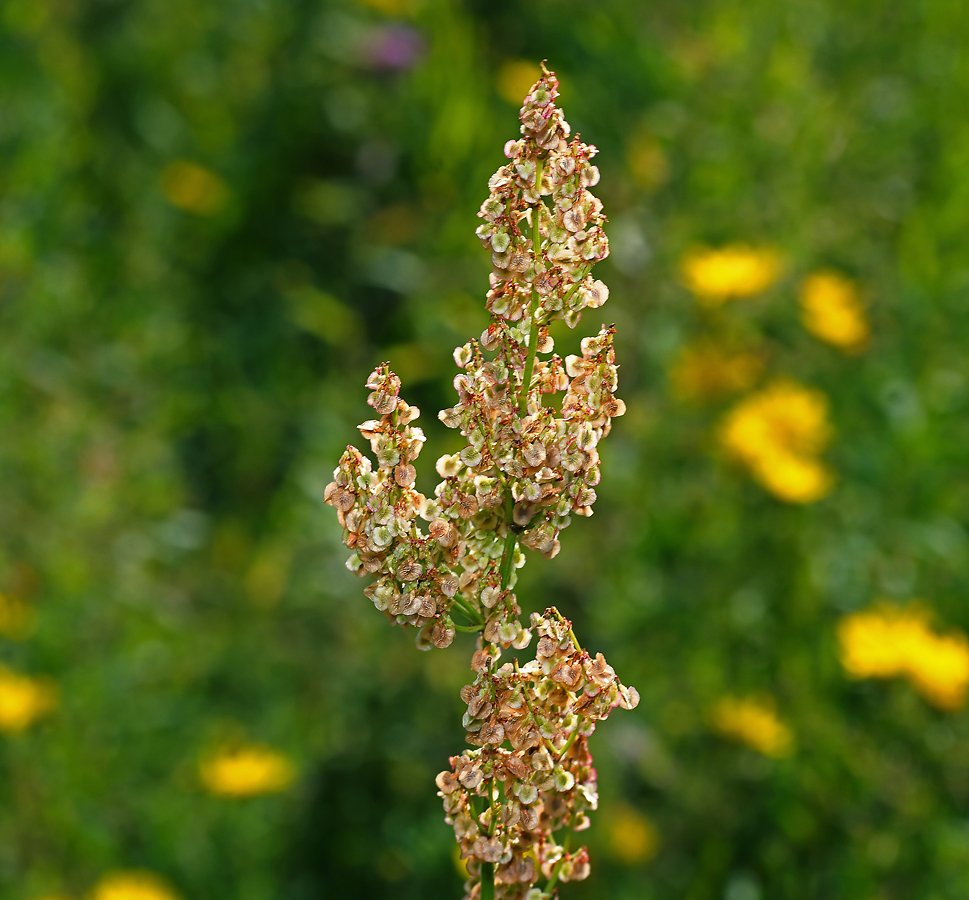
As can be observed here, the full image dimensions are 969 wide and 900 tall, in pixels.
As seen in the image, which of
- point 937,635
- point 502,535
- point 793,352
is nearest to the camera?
point 502,535

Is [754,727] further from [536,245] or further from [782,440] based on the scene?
[536,245]

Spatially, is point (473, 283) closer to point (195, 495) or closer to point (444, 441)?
point (444, 441)

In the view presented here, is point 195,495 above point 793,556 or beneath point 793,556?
above

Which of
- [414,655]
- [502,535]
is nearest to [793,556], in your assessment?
[414,655]

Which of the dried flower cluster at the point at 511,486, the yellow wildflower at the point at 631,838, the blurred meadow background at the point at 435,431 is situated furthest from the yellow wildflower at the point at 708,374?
the dried flower cluster at the point at 511,486

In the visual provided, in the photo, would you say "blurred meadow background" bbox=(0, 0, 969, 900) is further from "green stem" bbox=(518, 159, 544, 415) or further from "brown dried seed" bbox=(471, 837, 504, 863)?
"green stem" bbox=(518, 159, 544, 415)

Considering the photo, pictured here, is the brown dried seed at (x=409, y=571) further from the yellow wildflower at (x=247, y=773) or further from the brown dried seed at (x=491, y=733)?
the yellow wildflower at (x=247, y=773)
